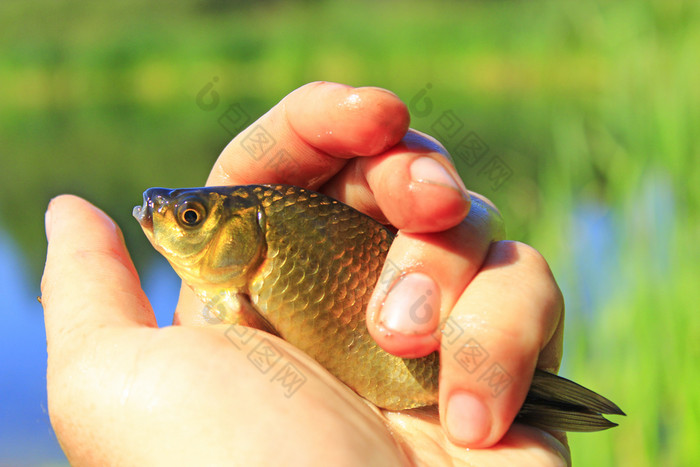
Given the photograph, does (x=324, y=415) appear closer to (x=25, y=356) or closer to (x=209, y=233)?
(x=209, y=233)

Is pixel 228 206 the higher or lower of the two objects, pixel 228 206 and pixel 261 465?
the higher

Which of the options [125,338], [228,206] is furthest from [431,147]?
[125,338]

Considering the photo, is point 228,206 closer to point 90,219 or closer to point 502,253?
point 90,219

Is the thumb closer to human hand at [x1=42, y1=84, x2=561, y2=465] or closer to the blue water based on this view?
human hand at [x1=42, y1=84, x2=561, y2=465]

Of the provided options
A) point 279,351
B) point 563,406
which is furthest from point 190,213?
point 563,406

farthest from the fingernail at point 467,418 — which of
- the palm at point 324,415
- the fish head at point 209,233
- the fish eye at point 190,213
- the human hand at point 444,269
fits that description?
the fish eye at point 190,213

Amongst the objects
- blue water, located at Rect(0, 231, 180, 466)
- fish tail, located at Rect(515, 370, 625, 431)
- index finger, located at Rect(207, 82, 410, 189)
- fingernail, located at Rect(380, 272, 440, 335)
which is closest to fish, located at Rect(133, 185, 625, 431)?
fish tail, located at Rect(515, 370, 625, 431)
